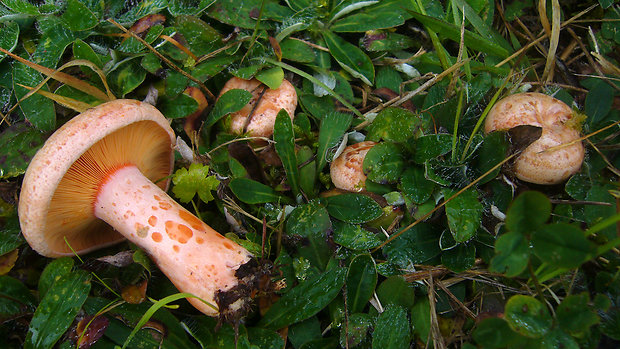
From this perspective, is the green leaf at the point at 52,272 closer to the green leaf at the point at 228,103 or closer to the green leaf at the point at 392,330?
the green leaf at the point at 228,103

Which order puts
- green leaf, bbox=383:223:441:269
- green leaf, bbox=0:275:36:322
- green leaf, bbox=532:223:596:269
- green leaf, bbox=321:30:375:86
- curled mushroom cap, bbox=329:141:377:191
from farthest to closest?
green leaf, bbox=321:30:375:86 < curled mushroom cap, bbox=329:141:377:191 < green leaf, bbox=383:223:441:269 < green leaf, bbox=0:275:36:322 < green leaf, bbox=532:223:596:269

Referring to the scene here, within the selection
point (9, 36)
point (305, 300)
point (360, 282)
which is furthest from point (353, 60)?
point (9, 36)

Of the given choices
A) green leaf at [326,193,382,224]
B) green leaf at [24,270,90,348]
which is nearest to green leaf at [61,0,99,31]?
green leaf at [24,270,90,348]

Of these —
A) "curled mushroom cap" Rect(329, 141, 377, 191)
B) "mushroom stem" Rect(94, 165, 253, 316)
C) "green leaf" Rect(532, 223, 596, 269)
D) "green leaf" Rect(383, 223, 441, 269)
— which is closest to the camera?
"green leaf" Rect(532, 223, 596, 269)

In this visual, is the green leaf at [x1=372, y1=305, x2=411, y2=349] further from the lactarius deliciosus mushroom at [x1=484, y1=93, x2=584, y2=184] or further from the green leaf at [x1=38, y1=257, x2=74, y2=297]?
the green leaf at [x1=38, y1=257, x2=74, y2=297]

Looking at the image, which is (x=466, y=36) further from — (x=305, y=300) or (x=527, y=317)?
(x=305, y=300)
